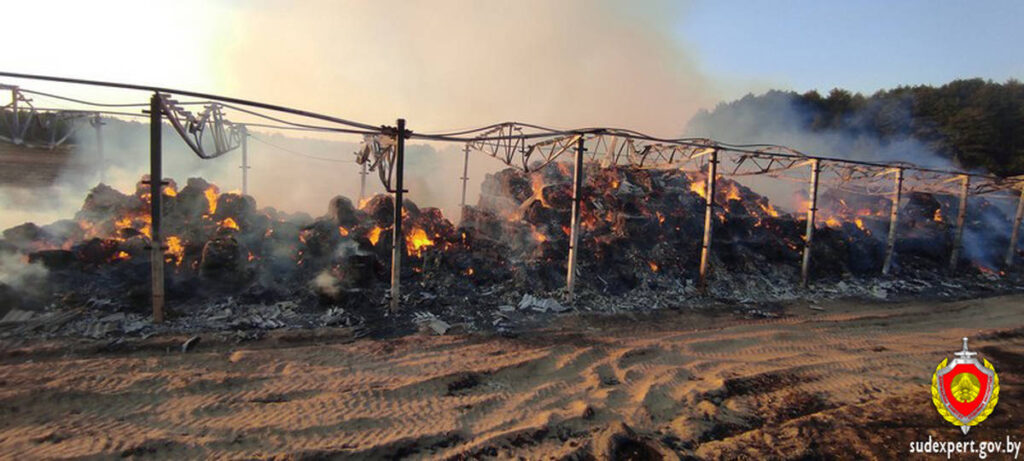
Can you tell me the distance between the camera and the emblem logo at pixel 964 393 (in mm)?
6531

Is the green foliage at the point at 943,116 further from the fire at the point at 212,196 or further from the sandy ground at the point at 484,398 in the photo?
the fire at the point at 212,196

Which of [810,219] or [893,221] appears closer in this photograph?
[810,219]

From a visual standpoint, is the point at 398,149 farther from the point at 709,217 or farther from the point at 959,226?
the point at 959,226

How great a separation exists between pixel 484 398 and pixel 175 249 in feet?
32.8

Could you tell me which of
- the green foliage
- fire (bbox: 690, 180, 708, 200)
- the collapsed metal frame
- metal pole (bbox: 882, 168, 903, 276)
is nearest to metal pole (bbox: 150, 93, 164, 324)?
the collapsed metal frame

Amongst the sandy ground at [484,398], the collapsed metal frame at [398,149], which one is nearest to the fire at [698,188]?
the collapsed metal frame at [398,149]

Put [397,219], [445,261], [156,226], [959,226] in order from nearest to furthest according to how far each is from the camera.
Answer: [156,226], [397,219], [445,261], [959,226]

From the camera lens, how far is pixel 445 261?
1334cm

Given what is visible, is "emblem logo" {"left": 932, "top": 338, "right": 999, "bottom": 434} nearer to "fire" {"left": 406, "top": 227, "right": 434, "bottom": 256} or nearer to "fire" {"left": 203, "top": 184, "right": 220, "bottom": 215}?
"fire" {"left": 406, "top": 227, "right": 434, "bottom": 256}

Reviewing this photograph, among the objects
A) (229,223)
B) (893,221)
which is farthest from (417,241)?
(893,221)

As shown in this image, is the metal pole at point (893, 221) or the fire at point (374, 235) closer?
the fire at point (374, 235)

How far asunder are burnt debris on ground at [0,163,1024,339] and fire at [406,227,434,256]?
0.05 m

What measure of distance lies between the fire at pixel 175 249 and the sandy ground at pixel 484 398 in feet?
12.2

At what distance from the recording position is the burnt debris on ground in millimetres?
9789
